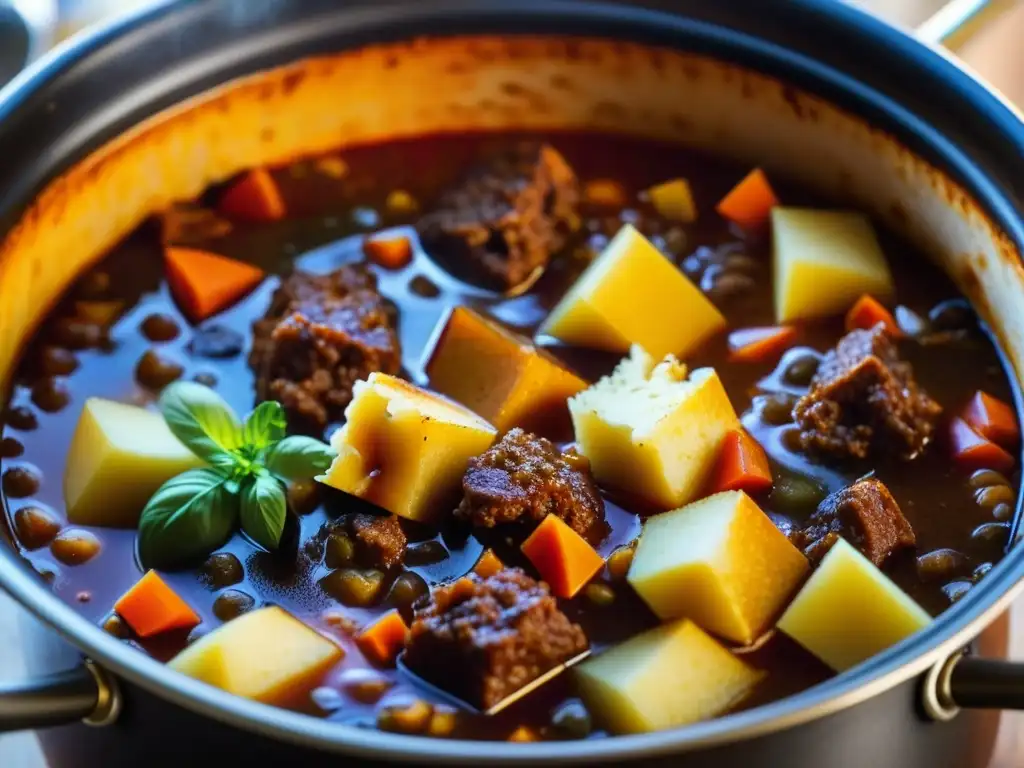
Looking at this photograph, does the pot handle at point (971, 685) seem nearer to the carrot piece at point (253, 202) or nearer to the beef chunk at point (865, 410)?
the beef chunk at point (865, 410)

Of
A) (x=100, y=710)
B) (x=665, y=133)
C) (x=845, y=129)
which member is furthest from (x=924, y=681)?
(x=665, y=133)

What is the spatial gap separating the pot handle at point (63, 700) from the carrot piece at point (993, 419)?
6.17 feet

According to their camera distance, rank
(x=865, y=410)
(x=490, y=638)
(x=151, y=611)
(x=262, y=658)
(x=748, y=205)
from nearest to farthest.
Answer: (x=490, y=638)
(x=262, y=658)
(x=151, y=611)
(x=865, y=410)
(x=748, y=205)

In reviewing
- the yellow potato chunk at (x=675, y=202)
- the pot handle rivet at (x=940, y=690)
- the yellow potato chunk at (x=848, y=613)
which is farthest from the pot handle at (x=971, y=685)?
the yellow potato chunk at (x=675, y=202)

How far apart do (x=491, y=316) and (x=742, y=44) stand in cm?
98

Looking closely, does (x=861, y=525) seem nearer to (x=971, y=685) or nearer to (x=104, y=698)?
(x=971, y=685)

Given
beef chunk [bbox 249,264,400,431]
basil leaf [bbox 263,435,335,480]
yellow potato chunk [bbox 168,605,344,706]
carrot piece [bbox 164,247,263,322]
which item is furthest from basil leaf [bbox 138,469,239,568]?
carrot piece [bbox 164,247,263,322]

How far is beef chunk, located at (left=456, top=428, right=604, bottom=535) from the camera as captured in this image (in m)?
2.54

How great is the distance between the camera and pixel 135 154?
3.35 metres

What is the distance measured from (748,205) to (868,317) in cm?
52

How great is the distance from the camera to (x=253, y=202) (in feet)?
11.6

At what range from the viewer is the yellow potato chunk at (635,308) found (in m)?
3.10

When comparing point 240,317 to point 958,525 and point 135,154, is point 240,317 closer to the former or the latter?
point 135,154

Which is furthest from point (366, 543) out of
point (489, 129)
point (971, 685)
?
point (489, 129)
